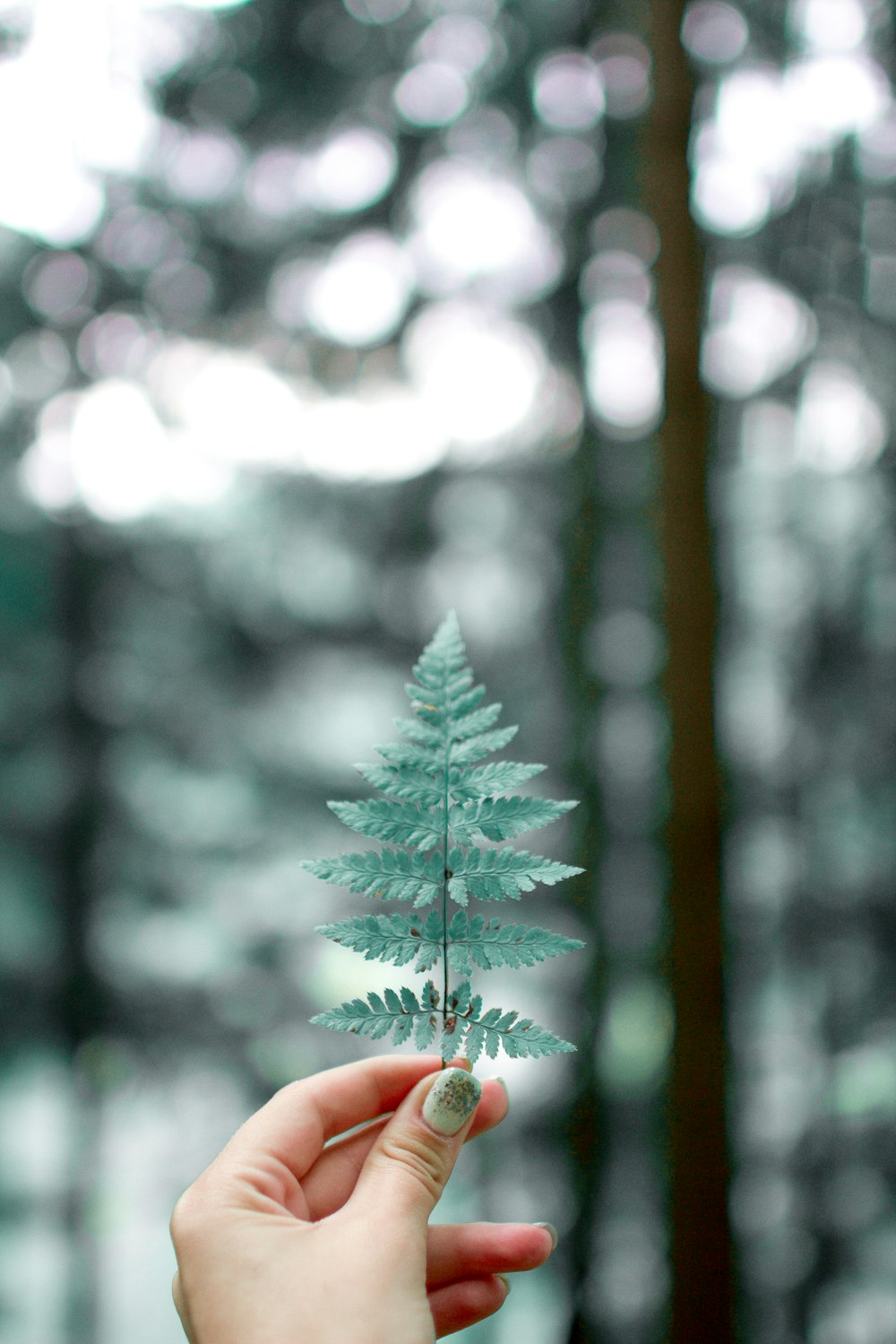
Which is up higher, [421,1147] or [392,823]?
[392,823]

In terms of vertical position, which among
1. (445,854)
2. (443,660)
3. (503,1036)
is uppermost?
(443,660)

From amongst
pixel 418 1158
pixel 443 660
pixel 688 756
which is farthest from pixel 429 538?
pixel 418 1158

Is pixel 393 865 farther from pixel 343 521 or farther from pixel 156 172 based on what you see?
pixel 156 172

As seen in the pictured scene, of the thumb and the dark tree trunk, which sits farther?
the dark tree trunk

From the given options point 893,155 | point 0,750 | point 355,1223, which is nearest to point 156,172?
point 0,750

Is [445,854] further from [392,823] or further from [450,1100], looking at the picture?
[450,1100]

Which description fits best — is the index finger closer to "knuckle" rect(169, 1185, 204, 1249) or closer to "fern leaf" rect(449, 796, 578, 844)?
"knuckle" rect(169, 1185, 204, 1249)

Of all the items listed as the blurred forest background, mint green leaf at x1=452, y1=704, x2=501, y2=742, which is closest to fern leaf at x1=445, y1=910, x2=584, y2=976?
mint green leaf at x1=452, y1=704, x2=501, y2=742

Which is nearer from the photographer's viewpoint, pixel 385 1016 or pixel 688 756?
pixel 385 1016
